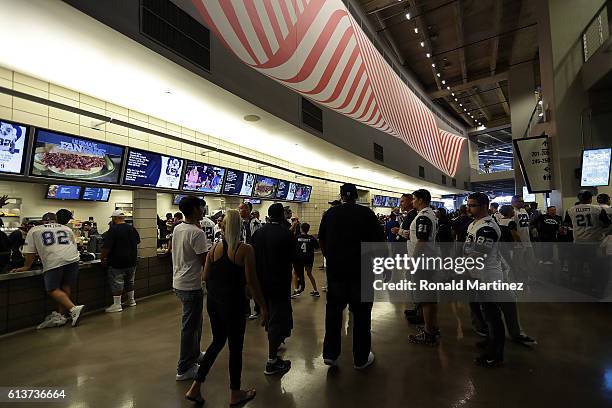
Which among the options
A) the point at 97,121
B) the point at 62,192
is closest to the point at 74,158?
the point at 97,121

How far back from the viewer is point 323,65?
574cm

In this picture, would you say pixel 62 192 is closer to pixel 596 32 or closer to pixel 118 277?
pixel 118 277

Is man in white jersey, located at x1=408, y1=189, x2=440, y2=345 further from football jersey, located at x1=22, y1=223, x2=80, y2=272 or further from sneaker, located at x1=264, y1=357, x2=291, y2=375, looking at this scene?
football jersey, located at x1=22, y1=223, x2=80, y2=272

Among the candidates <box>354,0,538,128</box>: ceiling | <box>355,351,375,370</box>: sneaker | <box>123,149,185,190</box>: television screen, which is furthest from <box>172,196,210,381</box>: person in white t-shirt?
<box>354,0,538,128</box>: ceiling

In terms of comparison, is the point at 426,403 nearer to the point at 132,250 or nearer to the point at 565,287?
the point at 132,250

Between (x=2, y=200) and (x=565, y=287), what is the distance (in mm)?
8897

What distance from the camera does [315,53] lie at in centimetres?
555

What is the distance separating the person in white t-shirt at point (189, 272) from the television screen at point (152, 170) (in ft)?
8.99

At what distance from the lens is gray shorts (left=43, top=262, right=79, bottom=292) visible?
4121 millimetres

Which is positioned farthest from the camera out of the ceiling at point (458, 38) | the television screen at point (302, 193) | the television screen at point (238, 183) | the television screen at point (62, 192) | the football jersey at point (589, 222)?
the ceiling at point (458, 38)

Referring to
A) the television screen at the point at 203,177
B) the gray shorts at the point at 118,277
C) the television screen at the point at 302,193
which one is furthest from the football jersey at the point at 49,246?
the television screen at the point at 302,193

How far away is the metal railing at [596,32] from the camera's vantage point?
6.25 metres

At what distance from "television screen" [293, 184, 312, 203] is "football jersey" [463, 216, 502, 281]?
7.33 metres

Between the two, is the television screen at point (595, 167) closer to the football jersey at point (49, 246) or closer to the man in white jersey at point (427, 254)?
the man in white jersey at point (427, 254)
